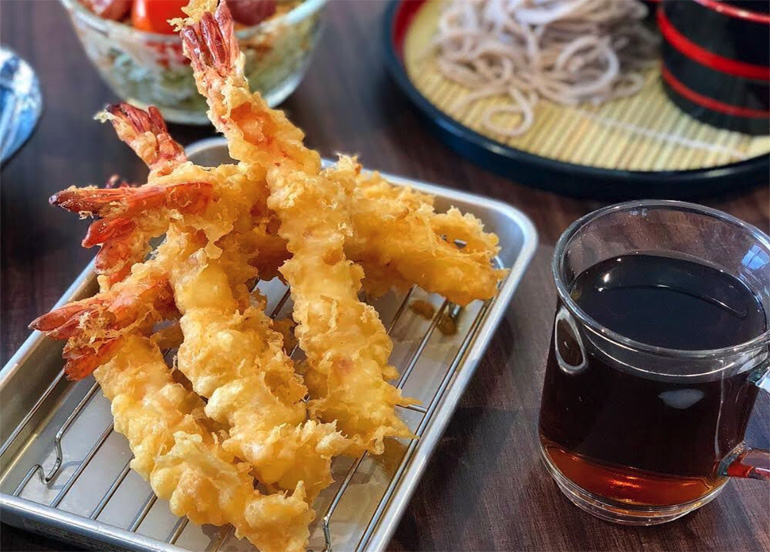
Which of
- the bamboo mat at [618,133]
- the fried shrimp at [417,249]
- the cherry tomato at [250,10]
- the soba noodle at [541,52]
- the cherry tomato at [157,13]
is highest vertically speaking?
the cherry tomato at [157,13]

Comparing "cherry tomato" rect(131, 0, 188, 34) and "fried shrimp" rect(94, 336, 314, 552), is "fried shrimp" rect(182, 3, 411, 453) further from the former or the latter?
"cherry tomato" rect(131, 0, 188, 34)

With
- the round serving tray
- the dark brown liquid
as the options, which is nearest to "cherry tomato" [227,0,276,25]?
the round serving tray

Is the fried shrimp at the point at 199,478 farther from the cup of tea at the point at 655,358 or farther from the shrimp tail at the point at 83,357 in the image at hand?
the cup of tea at the point at 655,358

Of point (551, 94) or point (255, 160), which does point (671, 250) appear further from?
point (551, 94)

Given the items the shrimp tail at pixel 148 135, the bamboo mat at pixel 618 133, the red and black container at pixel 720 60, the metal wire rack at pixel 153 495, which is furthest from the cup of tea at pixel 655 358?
the red and black container at pixel 720 60

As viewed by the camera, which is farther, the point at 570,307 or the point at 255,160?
the point at 255,160

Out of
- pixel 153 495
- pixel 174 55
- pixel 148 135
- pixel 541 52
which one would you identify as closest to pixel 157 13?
pixel 174 55

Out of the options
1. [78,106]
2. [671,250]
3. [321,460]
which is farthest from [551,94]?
[321,460]
